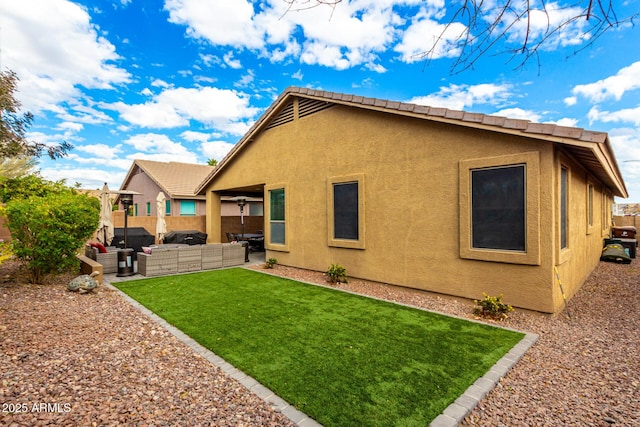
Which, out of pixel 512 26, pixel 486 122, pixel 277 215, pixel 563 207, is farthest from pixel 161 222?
pixel 563 207

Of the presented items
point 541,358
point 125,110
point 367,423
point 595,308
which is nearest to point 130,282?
point 367,423

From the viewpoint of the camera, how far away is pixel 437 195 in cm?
654

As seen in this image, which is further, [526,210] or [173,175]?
[173,175]

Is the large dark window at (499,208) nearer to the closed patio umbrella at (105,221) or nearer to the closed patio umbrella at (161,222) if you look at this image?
the closed patio umbrella at (105,221)

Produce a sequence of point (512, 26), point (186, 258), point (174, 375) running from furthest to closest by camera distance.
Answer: point (186, 258) < point (174, 375) < point (512, 26)

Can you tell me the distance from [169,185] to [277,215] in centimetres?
1290

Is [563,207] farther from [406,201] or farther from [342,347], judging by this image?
[342,347]

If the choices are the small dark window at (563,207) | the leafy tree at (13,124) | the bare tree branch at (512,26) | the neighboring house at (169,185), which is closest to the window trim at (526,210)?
the small dark window at (563,207)

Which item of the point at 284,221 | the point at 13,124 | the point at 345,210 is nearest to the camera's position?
the point at 345,210

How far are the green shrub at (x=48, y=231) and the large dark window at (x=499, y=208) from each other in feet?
30.6

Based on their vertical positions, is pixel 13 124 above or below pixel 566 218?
above

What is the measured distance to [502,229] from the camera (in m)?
5.71

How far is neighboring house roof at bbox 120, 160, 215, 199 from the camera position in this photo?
19531mm

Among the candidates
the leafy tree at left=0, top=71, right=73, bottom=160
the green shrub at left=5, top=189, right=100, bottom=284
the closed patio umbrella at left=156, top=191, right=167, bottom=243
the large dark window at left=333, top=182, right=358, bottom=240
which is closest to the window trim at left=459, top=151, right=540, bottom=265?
the large dark window at left=333, top=182, right=358, bottom=240
